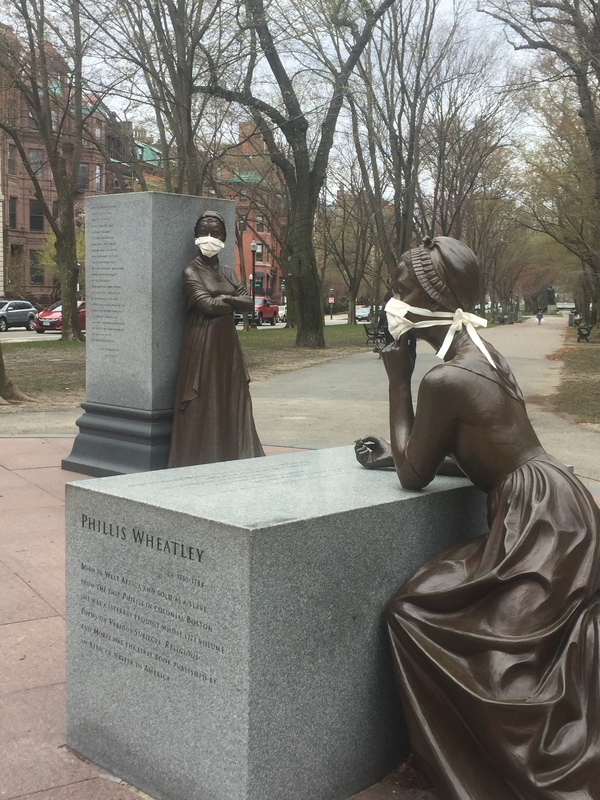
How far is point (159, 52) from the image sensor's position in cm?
1752

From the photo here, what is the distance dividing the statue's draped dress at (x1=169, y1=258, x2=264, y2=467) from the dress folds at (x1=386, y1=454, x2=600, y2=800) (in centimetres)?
447

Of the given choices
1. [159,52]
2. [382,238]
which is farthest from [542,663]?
[382,238]

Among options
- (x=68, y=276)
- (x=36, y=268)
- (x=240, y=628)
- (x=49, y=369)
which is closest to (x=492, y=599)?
(x=240, y=628)

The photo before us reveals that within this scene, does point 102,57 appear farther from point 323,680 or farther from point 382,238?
point 323,680

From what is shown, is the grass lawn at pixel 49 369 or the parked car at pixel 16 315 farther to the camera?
the parked car at pixel 16 315

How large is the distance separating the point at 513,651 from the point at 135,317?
215 inches

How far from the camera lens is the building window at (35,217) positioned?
63.5 m

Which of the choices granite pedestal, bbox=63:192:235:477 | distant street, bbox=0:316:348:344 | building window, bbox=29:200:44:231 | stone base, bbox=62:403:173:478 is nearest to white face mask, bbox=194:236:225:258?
granite pedestal, bbox=63:192:235:477

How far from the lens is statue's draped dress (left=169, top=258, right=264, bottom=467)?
7207 millimetres

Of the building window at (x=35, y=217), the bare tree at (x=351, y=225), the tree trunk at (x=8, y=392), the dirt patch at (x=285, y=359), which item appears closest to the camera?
the tree trunk at (x=8, y=392)

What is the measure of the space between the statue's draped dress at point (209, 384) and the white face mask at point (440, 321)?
399cm

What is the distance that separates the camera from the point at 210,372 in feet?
23.7

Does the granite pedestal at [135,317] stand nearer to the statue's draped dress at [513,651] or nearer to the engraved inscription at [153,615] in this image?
the engraved inscription at [153,615]

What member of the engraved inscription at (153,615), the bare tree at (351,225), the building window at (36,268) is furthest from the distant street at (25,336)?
the engraved inscription at (153,615)
